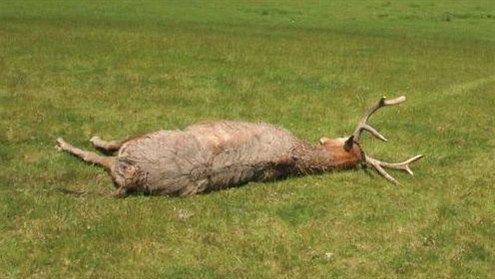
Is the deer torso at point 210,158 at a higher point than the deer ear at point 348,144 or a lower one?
higher

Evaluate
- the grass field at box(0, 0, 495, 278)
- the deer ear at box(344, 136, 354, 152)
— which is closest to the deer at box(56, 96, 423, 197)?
the deer ear at box(344, 136, 354, 152)

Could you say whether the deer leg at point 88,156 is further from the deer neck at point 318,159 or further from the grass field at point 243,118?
the deer neck at point 318,159

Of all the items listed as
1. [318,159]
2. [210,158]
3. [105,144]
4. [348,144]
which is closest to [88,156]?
[105,144]

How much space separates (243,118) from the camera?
51.2 ft

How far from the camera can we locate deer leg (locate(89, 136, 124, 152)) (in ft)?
38.8

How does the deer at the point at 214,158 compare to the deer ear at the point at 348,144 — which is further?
the deer ear at the point at 348,144

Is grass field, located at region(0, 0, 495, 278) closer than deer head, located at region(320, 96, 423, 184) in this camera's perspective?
Yes

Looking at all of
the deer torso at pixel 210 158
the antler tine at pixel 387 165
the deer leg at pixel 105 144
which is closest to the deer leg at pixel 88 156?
the deer leg at pixel 105 144

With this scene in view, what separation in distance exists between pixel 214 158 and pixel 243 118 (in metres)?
5.03

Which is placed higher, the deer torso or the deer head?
the deer torso

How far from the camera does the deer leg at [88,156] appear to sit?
1098 cm

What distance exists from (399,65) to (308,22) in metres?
11.0

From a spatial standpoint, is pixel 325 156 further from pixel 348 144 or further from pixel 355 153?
pixel 355 153

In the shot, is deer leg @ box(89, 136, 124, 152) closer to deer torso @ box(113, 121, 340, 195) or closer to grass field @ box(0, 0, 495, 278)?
grass field @ box(0, 0, 495, 278)
